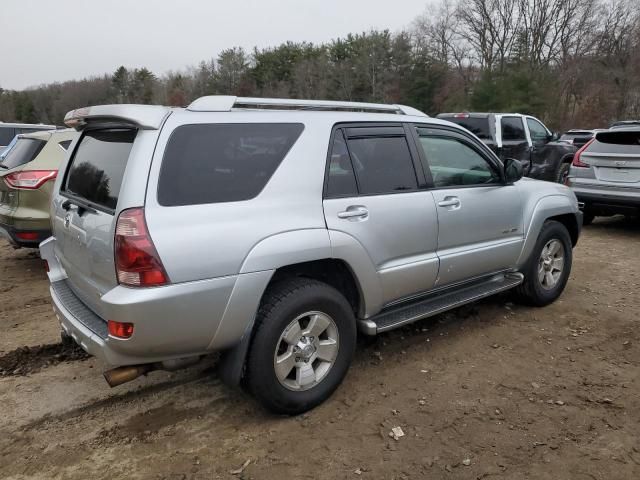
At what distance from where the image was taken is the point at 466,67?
52.4 meters

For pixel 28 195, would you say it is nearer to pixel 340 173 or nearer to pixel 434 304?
pixel 340 173

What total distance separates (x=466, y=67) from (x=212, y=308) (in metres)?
55.5

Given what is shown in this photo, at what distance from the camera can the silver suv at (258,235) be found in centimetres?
244

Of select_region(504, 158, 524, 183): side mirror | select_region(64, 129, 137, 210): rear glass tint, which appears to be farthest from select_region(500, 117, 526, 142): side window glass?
select_region(64, 129, 137, 210): rear glass tint

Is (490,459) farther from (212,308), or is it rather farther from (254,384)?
(212,308)

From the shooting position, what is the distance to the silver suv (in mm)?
2439

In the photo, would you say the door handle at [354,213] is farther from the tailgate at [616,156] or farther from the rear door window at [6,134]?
the rear door window at [6,134]

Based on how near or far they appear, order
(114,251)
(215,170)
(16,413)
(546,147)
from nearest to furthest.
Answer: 1. (114,251)
2. (215,170)
3. (16,413)
4. (546,147)

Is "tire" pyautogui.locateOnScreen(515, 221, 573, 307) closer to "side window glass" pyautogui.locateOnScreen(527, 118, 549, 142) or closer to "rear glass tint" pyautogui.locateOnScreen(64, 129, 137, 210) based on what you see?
"rear glass tint" pyautogui.locateOnScreen(64, 129, 137, 210)

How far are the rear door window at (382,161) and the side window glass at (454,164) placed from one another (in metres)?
0.23

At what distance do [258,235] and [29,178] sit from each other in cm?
427

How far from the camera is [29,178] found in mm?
5641

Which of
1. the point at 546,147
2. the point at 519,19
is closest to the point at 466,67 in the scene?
the point at 519,19

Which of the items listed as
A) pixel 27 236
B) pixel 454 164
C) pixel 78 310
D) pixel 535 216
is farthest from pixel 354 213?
pixel 27 236
